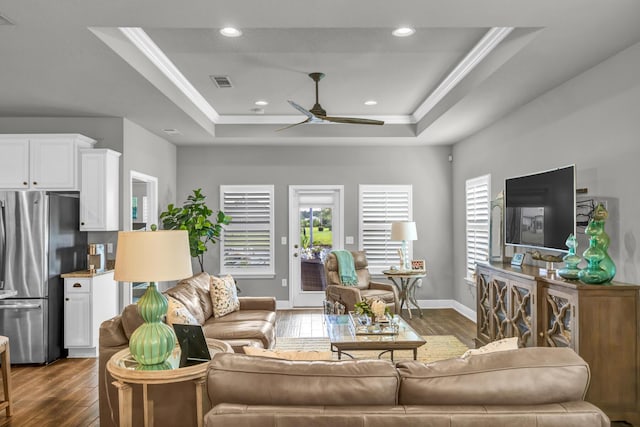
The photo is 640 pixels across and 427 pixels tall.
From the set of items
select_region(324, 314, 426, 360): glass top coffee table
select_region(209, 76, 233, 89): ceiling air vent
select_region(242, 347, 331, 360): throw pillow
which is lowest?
select_region(324, 314, 426, 360): glass top coffee table

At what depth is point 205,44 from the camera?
4215mm

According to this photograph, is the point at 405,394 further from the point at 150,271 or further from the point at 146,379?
the point at 150,271

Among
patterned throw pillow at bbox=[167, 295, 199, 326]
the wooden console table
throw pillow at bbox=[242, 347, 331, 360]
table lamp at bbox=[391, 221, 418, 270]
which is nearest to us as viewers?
throw pillow at bbox=[242, 347, 331, 360]

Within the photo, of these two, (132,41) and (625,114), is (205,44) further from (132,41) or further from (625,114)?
(625,114)

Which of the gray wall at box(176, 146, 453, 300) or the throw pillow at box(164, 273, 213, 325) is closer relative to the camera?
the throw pillow at box(164, 273, 213, 325)

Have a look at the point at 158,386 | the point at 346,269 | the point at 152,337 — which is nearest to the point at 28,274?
the point at 158,386

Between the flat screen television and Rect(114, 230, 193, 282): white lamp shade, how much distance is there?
3116mm

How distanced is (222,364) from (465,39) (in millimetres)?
3459

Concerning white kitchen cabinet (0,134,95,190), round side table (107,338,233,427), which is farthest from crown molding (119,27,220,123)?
round side table (107,338,233,427)

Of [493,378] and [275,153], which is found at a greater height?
[275,153]

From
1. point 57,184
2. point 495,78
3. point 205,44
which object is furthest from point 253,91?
point 495,78

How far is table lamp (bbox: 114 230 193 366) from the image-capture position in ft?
8.38

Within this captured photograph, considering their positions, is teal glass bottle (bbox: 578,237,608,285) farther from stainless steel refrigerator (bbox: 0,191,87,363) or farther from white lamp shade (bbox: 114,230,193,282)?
stainless steel refrigerator (bbox: 0,191,87,363)

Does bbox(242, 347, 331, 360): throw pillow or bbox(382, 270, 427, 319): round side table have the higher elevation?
bbox(242, 347, 331, 360): throw pillow
